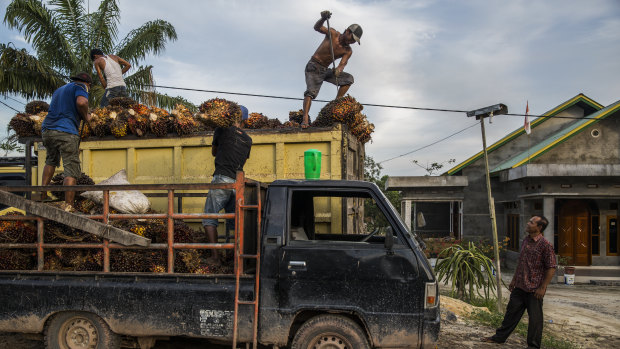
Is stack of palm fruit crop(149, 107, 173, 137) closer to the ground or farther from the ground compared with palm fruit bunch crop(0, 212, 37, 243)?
farther from the ground

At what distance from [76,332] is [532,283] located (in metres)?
5.03

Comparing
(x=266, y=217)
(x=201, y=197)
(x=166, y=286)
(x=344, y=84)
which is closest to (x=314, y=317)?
(x=266, y=217)

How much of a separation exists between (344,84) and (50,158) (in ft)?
14.2

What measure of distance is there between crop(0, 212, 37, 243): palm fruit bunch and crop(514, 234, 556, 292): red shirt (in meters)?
5.50

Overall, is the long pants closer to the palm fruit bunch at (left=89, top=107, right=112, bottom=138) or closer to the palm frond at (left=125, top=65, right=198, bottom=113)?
the palm fruit bunch at (left=89, top=107, right=112, bottom=138)

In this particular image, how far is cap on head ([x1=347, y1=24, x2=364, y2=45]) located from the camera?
23.2 ft

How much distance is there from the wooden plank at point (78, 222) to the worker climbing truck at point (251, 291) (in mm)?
12

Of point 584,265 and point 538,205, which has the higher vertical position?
point 538,205

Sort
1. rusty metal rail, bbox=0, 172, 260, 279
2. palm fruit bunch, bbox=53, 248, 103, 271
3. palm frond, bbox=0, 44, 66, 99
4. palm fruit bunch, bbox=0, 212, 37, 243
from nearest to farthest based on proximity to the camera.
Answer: rusty metal rail, bbox=0, 172, 260, 279 < palm fruit bunch, bbox=53, 248, 103, 271 < palm fruit bunch, bbox=0, 212, 37, 243 < palm frond, bbox=0, 44, 66, 99

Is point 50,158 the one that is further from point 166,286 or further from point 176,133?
point 166,286

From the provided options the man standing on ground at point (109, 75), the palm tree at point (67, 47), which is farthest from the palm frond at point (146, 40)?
the man standing on ground at point (109, 75)

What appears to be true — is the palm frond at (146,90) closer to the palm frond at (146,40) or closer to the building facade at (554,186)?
the palm frond at (146,40)

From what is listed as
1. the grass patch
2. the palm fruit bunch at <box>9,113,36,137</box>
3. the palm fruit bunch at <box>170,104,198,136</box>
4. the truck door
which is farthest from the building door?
the palm fruit bunch at <box>9,113,36,137</box>

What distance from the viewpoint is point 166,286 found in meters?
3.95
